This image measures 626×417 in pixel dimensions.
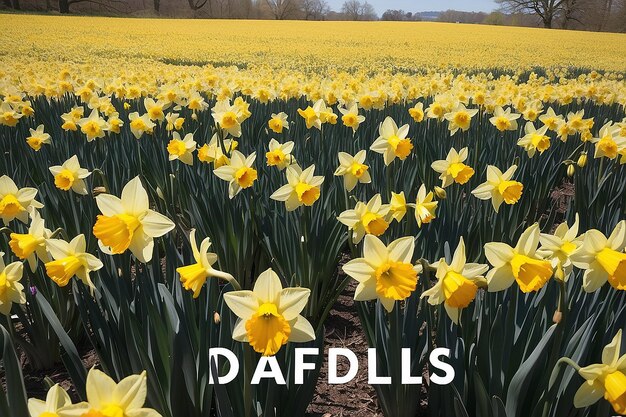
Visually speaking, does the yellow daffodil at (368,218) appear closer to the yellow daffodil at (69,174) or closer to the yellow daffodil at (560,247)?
the yellow daffodil at (560,247)

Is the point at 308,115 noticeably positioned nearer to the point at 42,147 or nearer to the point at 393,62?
the point at 42,147

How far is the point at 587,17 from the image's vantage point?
173ft

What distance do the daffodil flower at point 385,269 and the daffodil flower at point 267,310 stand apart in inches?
7.5

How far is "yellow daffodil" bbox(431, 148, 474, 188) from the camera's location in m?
2.57

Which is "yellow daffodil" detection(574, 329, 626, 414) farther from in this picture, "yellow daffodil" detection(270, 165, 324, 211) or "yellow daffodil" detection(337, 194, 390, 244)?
"yellow daffodil" detection(270, 165, 324, 211)

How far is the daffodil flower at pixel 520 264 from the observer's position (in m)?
1.26

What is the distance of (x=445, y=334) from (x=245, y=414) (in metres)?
0.65

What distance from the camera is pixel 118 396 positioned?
87cm

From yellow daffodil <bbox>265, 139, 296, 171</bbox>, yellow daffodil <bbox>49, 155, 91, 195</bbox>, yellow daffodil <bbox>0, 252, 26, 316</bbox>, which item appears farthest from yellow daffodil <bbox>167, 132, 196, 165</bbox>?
yellow daffodil <bbox>0, 252, 26, 316</bbox>

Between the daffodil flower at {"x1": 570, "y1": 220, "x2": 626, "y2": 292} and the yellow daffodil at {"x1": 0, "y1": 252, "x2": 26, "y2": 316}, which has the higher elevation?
the daffodil flower at {"x1": 570, "y1": 220, "x2": 626, "y2": 292}

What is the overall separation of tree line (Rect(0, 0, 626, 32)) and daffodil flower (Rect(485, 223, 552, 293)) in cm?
4206

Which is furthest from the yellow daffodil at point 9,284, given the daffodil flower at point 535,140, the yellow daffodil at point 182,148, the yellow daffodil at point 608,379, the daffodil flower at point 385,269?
the daffodil flower at point 535,140

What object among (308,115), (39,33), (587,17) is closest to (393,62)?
(308,115)

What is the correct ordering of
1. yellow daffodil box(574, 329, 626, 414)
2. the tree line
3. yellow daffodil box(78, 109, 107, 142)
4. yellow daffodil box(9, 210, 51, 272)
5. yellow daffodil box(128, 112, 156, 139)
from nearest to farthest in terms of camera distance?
yellow daffodil box(574, 329, 626, 414) < yellow daffodil box(9, 210, 51, 272) < yellow daffodil box(78, 109, 107, 142) < yellow daffodil box(128, 112, 156, 139) < the tree line
